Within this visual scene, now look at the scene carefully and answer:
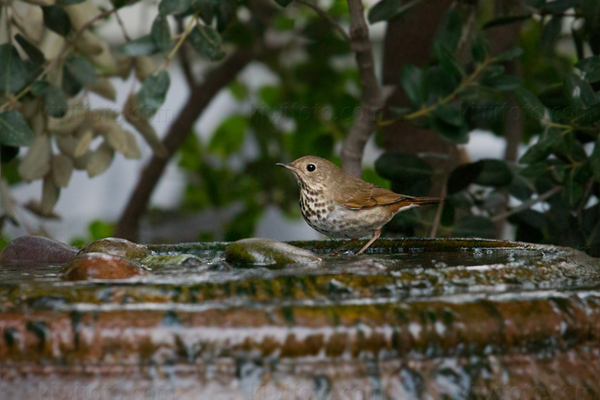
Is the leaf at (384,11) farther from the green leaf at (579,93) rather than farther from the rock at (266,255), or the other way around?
the rock at (266,255)

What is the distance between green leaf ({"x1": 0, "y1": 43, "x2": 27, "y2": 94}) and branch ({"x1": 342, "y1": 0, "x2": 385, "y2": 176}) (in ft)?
3.61

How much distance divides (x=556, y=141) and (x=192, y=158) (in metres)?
3.02

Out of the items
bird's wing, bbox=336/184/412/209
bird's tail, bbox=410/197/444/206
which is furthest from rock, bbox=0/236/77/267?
bird's tail, bbox=410/197/444/206

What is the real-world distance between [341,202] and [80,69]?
114 centimetres

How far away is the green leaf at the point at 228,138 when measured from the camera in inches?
189

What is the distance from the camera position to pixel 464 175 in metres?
2.73

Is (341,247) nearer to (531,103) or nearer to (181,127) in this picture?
(531,103)

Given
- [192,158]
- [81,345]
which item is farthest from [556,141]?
[192,158]

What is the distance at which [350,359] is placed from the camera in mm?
1040

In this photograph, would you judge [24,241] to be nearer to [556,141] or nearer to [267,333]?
[267,333]

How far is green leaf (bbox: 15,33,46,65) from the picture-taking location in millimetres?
2564

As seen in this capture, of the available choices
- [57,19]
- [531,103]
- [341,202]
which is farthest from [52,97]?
[531,103]

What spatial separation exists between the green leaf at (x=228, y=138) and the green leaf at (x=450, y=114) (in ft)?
7.92

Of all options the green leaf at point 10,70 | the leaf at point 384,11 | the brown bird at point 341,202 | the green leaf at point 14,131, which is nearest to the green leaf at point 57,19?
the green leaf at point 10,70
